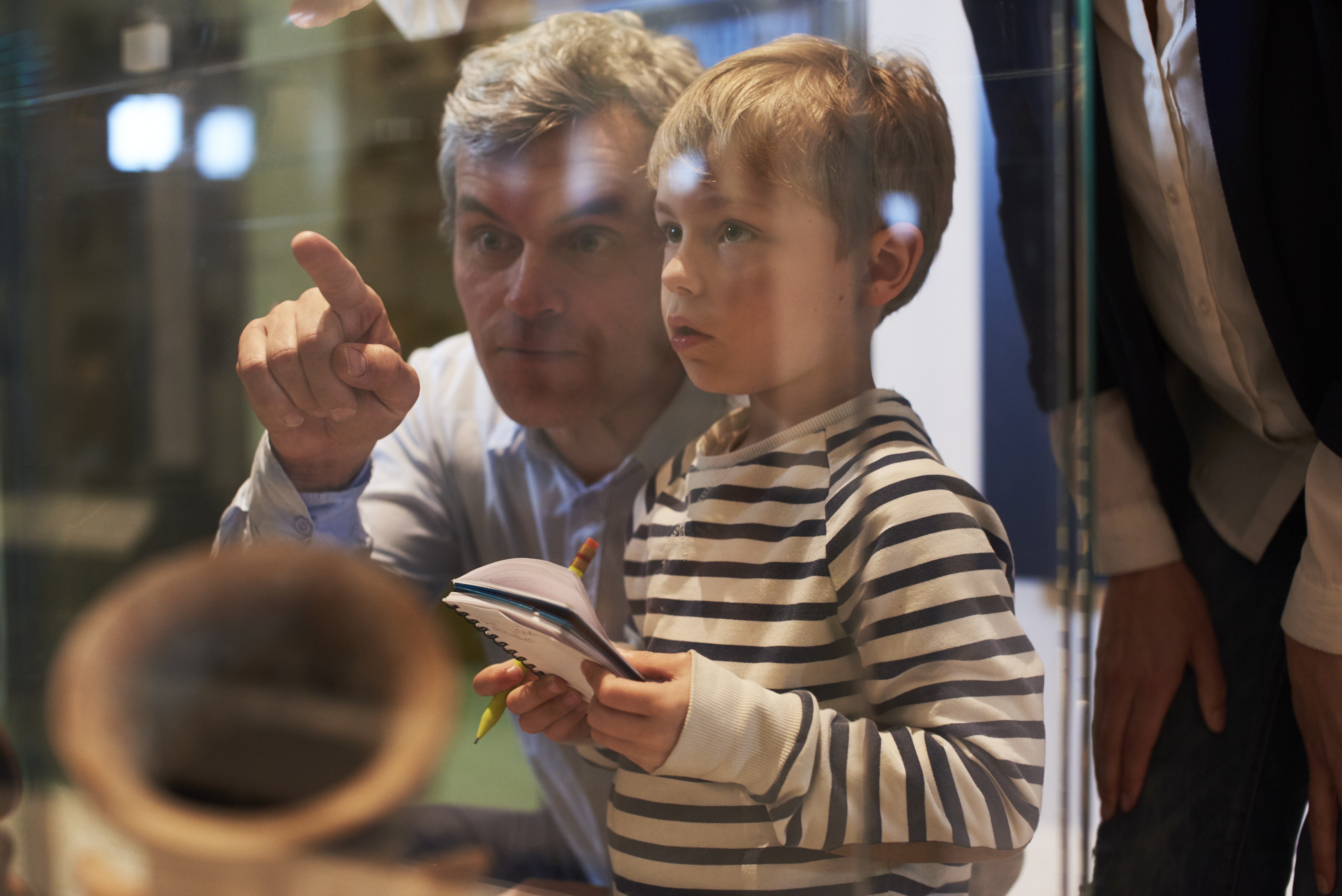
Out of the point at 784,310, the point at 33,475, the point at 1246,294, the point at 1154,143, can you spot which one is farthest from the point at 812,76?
the point at 33,475

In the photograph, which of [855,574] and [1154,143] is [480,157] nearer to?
[855,574]

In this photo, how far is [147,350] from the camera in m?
0.69

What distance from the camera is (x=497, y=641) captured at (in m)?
0.67

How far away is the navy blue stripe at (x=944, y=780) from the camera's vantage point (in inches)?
25.5

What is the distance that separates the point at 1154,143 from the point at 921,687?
2.07 feet

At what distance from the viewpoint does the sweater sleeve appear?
64 cm

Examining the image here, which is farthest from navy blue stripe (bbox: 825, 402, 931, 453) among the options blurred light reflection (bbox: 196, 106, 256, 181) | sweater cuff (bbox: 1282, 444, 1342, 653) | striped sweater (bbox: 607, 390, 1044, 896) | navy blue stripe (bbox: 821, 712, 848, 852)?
blurred light reflection (bbox: 196, 106, 256, 181)

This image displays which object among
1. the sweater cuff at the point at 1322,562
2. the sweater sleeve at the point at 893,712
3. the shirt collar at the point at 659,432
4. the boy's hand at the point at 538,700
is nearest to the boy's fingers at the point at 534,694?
the boy's hand at the point at 538,700

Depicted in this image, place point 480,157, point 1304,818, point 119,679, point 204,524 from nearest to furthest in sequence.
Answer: point 119,679
point 204,524
point 480,157
point 1304,818

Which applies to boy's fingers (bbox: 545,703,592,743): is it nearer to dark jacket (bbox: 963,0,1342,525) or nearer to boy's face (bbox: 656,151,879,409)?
boy's face (bbox: 656,151,879,409)

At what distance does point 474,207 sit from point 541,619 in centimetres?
43

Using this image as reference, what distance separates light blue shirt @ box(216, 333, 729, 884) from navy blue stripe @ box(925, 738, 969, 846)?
27 cm

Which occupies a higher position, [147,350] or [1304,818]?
[147,350]

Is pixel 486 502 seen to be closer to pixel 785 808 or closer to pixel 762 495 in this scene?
pixel 762 495
